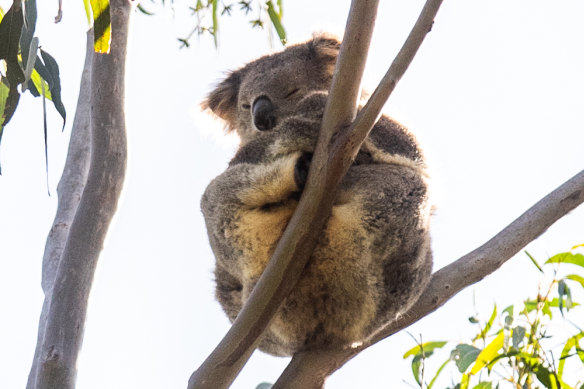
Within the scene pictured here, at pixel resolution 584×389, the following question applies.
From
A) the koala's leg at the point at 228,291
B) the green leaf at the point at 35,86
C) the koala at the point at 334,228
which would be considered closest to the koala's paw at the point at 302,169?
the koala at the point at 334,228

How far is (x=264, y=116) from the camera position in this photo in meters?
2.77

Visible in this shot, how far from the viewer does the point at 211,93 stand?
11.7ft

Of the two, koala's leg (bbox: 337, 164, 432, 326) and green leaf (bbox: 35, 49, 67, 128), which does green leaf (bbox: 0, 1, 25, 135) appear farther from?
koala's leg (bbox: 337, 164, 432, 326)

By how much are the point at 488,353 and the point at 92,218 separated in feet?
4.71

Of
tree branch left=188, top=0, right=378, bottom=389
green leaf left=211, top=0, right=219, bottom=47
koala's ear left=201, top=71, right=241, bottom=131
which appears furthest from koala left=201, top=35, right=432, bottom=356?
koala's ear left=201, top=71, right=241, bottom=131

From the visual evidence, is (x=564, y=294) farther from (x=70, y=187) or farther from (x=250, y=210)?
(x=70, y=187)

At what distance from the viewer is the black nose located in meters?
2.76

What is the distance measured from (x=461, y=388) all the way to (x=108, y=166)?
1.46 meters

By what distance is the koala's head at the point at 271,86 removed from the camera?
9.50ft

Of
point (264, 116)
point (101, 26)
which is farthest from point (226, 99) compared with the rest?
point (101, 26)

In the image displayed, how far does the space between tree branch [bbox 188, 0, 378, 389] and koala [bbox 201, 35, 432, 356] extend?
14cm

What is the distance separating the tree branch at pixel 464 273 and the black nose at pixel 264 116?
79cm

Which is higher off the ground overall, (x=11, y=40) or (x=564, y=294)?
(x=11, y=40)

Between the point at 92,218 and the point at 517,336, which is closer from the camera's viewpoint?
the point at 92,218
